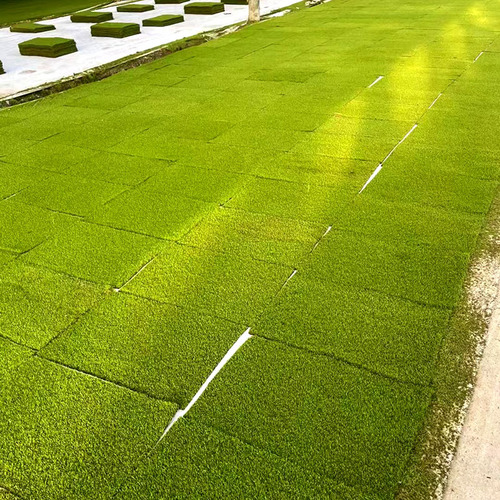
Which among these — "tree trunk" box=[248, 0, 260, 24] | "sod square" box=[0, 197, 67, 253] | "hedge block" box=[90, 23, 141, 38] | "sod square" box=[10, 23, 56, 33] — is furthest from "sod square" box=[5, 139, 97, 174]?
Result: "tree trunk" box=[248, 0, 260, 24]

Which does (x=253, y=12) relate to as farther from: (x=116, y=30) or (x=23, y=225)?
(x=23, y=225)

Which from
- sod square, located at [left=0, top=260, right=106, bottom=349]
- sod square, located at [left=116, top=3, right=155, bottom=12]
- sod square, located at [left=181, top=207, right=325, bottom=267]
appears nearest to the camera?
sod square, located at [left=0, top=260, right=106, bottom=349]

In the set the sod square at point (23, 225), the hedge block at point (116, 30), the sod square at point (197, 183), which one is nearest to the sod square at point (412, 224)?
the sod square at point (197, 183)

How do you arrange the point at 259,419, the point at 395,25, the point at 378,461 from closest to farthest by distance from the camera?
the point at 378,461
the point at 259,419
the point at 395,25

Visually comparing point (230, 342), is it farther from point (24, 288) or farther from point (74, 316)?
point (24, 288)

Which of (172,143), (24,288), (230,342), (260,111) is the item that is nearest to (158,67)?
(260,111)

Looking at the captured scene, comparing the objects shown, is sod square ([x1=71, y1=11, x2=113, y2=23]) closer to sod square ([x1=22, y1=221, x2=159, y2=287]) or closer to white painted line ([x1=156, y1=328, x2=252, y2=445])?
sod square ([x1=22, y1=221, x2=159, y2=287])

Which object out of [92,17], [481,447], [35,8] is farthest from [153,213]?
[35,8]
